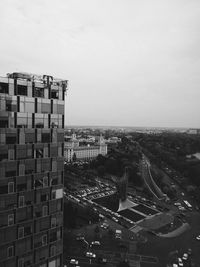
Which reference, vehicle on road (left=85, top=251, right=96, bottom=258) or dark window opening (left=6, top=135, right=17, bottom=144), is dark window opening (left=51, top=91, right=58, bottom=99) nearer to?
dark window opening (left=6, top=135, right=17, bottom=144)

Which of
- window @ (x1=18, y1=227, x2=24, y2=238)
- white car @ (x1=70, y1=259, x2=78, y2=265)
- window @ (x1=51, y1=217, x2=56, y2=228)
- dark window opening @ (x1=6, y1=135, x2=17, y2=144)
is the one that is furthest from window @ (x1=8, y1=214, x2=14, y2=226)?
white car @ (x1=70, y1=259, x2=78, y2=265)

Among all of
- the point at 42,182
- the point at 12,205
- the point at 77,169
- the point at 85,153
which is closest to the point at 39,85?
the point at 42,182

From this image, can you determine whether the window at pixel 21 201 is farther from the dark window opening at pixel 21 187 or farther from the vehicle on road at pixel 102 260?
the vehicle on road at pixel 102 260

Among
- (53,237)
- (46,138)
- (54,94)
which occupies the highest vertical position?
(54,94)

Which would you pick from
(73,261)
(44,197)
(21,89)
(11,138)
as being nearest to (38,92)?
(21,89)

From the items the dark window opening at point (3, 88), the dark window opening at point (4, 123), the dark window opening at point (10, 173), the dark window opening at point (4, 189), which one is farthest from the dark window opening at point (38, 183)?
the dark window opening at point (3, 88)

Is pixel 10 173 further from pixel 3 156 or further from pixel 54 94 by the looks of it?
pixel 54 94

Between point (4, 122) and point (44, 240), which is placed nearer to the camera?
point (4, 122)

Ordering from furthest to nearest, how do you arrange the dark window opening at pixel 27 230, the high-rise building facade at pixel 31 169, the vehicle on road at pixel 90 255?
1. the vehicle on road at pixel 90 255
2. the dark window opening at pixel 27 230
3. the high-rise building facade at pixel 31 169
